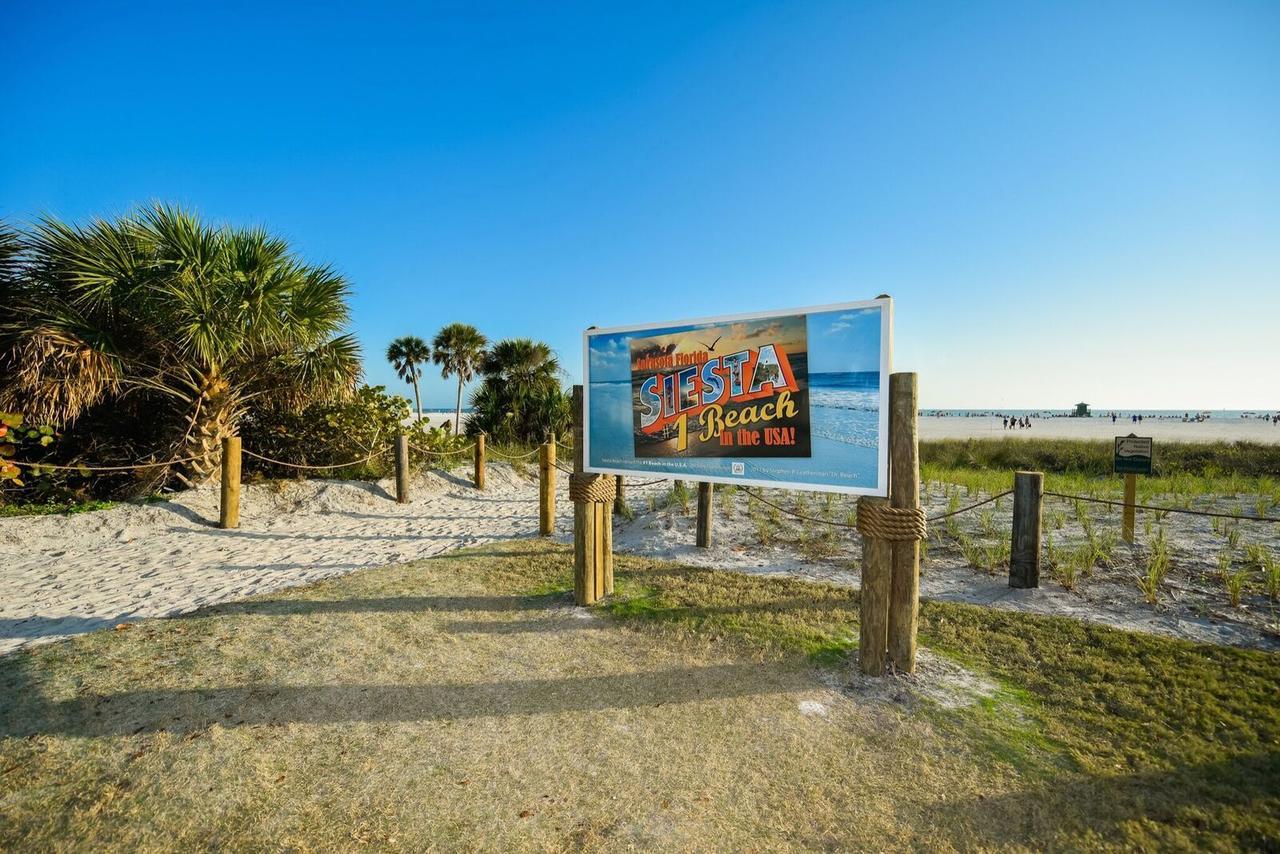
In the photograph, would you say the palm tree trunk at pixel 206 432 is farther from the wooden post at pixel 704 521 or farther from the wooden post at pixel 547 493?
the wooden post at pixel 704 521

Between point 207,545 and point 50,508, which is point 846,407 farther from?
point 50,508

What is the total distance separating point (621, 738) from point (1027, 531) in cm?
428

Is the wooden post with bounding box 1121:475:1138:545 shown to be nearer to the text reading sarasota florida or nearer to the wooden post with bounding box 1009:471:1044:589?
the wooden post with bounding box 1009:471:1044:589

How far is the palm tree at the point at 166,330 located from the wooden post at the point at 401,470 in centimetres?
134

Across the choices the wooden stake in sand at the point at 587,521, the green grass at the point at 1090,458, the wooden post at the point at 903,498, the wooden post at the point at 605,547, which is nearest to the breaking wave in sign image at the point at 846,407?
the wooden post at the point at 903,498

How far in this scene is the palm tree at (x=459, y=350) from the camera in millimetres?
28775

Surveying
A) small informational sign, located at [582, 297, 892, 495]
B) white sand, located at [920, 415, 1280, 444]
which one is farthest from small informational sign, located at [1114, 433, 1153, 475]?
white sand, located at [920, 415, 1280, 444]

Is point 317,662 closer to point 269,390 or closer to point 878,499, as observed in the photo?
point 878,499

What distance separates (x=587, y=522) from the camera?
5.04 metres

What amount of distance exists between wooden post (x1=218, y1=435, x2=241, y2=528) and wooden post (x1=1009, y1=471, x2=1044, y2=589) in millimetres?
9687

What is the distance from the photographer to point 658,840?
2.29 m

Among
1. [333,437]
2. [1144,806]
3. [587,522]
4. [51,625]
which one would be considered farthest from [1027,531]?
[333,437]

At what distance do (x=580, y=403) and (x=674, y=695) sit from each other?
2.60 metres

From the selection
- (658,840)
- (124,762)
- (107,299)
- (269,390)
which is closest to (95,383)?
(107,299)
